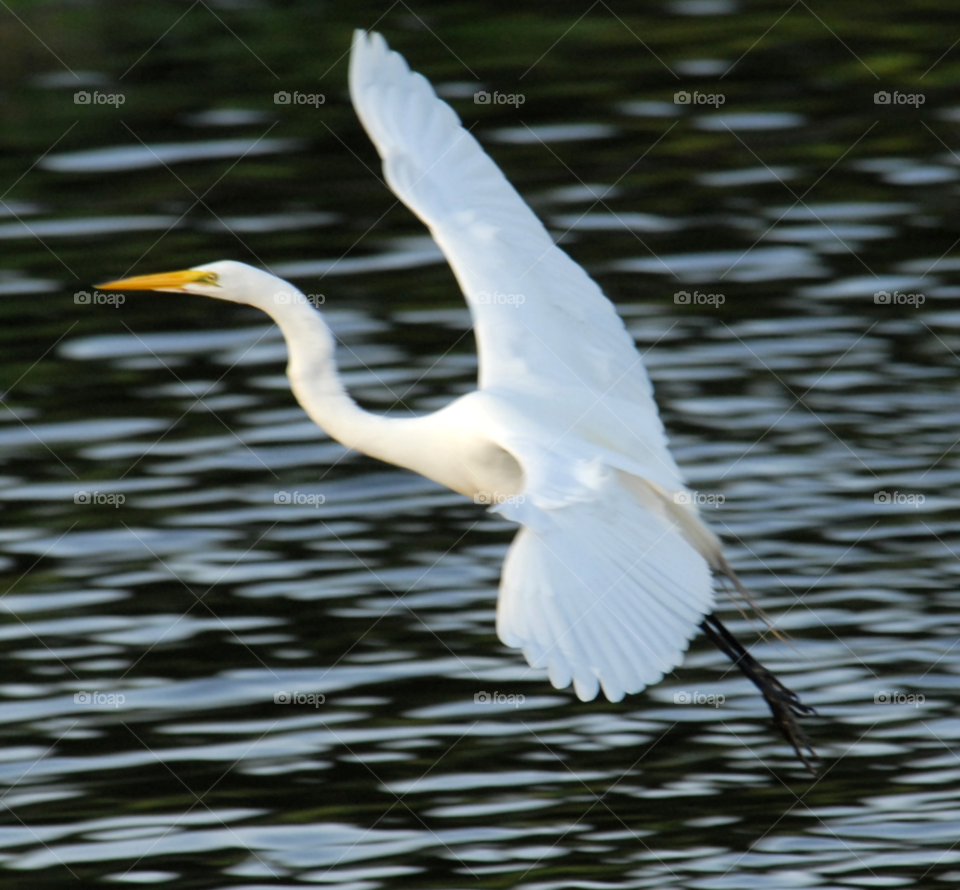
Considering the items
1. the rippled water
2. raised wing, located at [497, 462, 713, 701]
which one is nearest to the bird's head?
the rippled water

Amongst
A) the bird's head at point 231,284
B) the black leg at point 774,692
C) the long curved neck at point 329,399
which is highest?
the bird's head at point 231,284

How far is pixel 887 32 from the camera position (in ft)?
46.6

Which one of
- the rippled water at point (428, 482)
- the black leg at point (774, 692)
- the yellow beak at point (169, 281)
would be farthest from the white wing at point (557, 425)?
the rippled water at point (428, 482)

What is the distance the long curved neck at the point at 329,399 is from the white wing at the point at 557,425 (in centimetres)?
41

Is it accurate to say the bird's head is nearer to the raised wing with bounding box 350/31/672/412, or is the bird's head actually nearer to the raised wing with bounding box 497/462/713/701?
the raised wing with bounding box 350/31/672/412

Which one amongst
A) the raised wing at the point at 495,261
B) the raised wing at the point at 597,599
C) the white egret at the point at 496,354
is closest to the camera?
the raised wing at the point at 597,599

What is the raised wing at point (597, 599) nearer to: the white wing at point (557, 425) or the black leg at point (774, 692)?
the white wing at point (557, 425)

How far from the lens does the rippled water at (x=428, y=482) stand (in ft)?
20.4

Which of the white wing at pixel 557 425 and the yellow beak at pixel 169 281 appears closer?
the white wing at pixel 557 425

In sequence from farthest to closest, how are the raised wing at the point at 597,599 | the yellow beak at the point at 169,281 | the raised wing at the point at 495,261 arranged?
the yellow beak at the point at 169,281 → the raised wing at the point at 495,261 → the raised wing at the point at 597,599

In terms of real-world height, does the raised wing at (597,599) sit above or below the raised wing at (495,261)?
below

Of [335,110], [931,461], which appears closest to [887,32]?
[335,110]

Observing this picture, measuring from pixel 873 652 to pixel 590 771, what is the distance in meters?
1.36

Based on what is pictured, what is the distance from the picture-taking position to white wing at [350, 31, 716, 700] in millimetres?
4828
